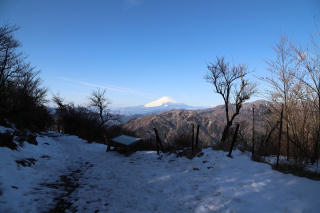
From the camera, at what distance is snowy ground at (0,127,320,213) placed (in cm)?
328

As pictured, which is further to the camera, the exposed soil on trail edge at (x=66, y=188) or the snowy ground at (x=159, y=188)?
the exposed soil on trail edge at (x=66, y=188)

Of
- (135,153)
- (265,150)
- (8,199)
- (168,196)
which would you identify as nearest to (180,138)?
(135,153)

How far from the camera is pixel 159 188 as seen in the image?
15.3 feet

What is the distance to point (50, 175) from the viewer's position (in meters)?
5.38

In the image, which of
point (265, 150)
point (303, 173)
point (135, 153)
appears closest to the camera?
point (303, 173)

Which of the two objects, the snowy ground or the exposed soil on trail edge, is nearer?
the snowy ground

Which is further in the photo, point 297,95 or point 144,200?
point 297,95

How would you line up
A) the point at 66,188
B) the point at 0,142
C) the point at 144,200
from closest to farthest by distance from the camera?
the point at 144,200 → the point at 66,188 → the point at 0,142

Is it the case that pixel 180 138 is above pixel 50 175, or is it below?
above

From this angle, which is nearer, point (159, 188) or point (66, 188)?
point (66, 188)

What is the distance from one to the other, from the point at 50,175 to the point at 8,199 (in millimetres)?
2267

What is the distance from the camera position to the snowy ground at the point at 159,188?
328 cm

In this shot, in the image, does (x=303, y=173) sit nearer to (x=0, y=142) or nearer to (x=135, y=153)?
(x=135, y=153)

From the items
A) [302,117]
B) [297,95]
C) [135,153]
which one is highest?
[297,95]
